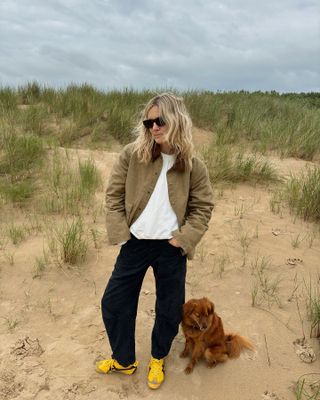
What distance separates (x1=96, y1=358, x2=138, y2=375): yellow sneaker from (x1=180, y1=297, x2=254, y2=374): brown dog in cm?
41

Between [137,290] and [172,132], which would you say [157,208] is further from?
[137,290]

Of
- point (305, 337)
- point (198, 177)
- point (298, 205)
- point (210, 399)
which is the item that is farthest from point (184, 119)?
point (298, 205)

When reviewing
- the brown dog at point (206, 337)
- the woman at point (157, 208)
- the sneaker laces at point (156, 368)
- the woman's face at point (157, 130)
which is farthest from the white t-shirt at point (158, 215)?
the sneaker laces at point (156, 368)

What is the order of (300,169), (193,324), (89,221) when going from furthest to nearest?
(300,169) < (89,221) < (193,324)

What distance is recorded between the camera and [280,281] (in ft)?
13.8

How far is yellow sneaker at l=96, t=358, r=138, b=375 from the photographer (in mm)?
3023

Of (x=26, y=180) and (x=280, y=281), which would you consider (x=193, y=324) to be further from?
(x=26, y=180)

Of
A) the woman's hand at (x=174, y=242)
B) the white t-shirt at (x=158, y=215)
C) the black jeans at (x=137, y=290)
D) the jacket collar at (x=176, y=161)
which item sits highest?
the jacket collar at (x=176, y=161)

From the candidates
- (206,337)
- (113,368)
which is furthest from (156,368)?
(206,337)

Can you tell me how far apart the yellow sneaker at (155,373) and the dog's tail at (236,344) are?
0.55m

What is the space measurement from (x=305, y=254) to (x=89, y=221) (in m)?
2.78

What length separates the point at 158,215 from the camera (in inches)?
103

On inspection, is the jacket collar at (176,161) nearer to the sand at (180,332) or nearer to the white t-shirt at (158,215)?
the white t-shirt at (158,215)

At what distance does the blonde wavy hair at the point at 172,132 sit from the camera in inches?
95.6
